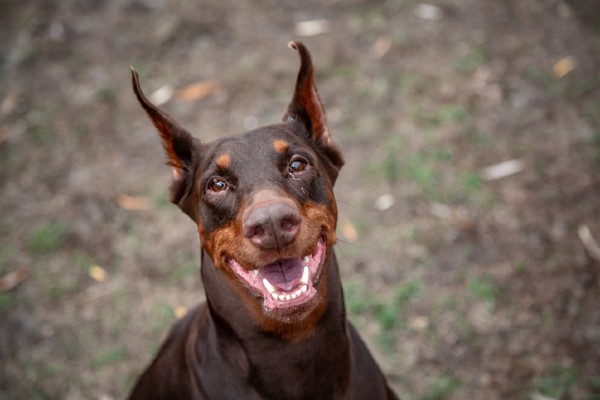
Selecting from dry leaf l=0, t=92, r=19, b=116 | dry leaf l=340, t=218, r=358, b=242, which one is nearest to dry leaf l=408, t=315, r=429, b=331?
dry leaf l=340, t=218, r=358, b=242

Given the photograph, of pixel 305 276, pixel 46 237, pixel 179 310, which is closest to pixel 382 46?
pixel 179 310

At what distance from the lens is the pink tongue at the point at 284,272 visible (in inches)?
99.7

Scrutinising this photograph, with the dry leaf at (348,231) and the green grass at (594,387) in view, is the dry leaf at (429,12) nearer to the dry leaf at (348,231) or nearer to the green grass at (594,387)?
the dry leaf at (348,231)

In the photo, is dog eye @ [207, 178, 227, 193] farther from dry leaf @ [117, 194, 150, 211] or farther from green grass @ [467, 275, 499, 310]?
dry leaf @ [117, 194, 150, 211]

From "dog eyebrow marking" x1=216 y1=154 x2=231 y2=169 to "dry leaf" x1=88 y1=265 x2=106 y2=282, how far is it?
2.58 metres

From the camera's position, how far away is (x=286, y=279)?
8.39 ft

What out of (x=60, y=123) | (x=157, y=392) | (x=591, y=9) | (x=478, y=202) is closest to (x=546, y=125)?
(x=478, y=202)

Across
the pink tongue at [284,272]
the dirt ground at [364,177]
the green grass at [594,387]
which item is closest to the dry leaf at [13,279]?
the dirt ground at [364,177]

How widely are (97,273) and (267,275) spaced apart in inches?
108

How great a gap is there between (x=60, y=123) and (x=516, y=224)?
4348 mm

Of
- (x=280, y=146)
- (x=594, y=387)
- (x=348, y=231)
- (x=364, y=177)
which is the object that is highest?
(x=280, y=146)

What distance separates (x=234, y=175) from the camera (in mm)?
2625

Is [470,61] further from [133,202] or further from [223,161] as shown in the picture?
[223,161]

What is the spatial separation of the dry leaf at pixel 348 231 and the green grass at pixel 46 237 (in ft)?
7.71
